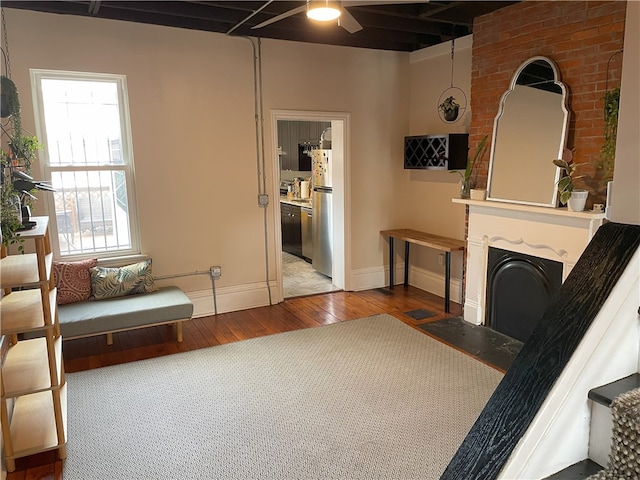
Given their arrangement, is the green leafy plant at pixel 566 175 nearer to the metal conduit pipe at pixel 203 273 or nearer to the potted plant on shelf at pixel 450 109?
the potted plant on shelf at pixel 450 109

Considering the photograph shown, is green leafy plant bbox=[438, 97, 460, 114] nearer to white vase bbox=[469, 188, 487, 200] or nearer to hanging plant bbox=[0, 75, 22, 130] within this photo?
white vase bbox=[469, 188, 487, 200]

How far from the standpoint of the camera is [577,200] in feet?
11.1

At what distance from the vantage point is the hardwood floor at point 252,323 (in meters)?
3.94

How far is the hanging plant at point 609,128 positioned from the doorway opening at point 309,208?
2.66 meters

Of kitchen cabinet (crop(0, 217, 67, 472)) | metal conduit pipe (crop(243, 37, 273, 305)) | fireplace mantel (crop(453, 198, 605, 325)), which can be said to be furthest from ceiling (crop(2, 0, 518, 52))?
kitchen cabinet (crop(0, 217, 67, 472))

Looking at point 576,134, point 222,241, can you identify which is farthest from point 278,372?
point 576,134

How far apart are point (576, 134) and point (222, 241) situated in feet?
10.8

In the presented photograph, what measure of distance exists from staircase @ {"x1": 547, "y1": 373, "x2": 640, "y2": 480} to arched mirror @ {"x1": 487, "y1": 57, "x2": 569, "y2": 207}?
2878 mm

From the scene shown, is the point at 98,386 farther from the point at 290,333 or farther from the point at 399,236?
the point at 399,236

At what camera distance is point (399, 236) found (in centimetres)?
540

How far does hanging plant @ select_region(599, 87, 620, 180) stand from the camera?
316cm

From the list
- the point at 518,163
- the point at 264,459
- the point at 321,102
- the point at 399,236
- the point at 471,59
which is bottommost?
the point at 264,459

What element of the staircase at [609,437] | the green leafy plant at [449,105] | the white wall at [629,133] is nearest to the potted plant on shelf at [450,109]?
the green leafy plant at [449,105]

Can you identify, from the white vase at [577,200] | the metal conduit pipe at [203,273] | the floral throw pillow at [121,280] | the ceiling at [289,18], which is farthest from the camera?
the metal conduit pipe at [203,273]
